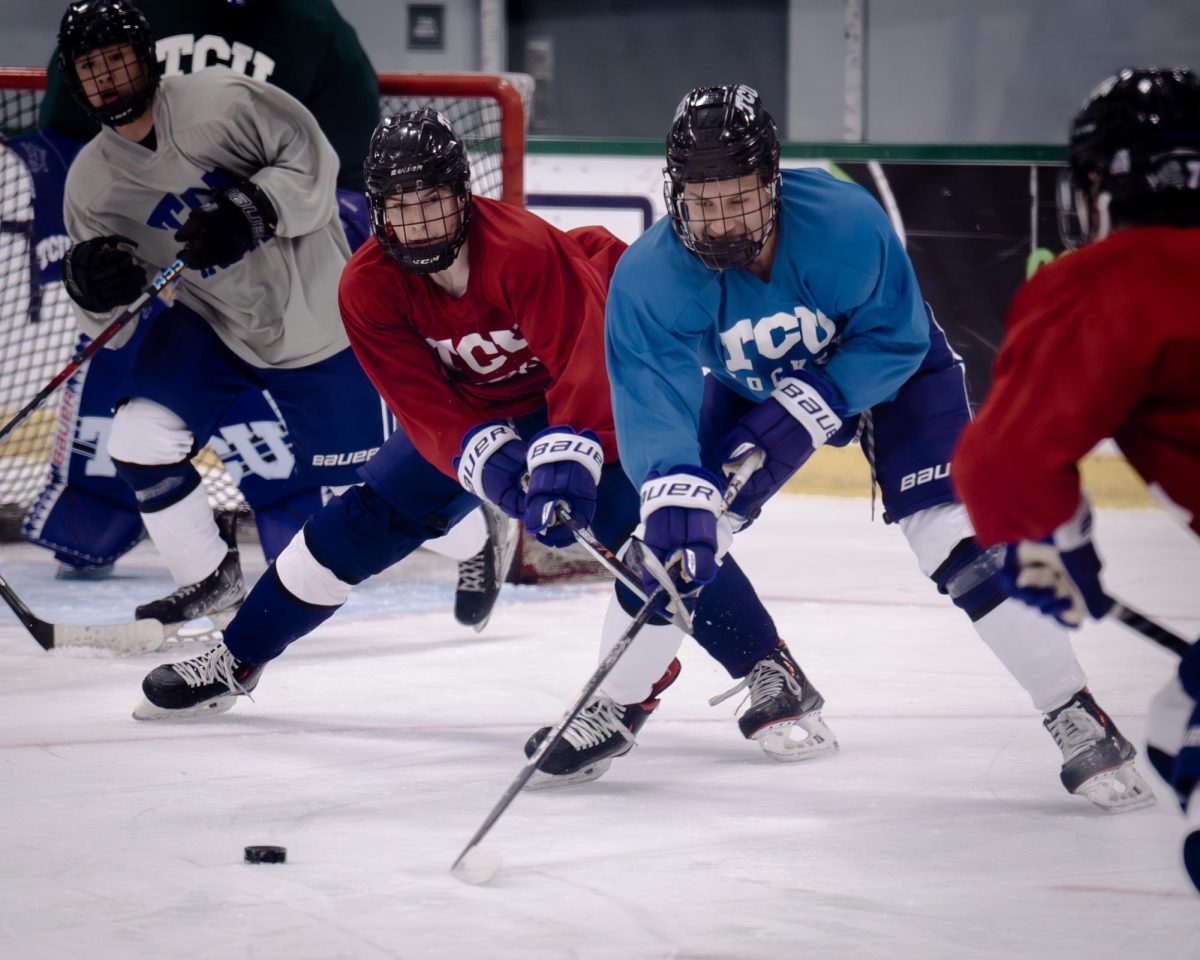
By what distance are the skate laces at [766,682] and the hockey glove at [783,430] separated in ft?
1.28

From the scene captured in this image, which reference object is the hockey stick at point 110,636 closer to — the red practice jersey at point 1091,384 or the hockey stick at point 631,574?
the hockey stick at point 631,574

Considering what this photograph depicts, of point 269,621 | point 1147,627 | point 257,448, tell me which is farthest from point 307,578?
point 1147,627

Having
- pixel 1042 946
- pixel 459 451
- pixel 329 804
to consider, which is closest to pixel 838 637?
pixel 459 451

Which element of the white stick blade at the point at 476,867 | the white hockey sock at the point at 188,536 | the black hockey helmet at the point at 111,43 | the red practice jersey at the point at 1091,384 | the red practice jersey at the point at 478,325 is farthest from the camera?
the white hockey sock at the point at 188,536

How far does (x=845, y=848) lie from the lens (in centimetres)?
190

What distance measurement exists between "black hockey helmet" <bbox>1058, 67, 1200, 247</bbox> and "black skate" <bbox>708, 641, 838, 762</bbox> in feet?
3.52

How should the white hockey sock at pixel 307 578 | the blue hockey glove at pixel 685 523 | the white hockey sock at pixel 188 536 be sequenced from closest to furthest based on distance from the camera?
1. the blue hockey glove at pixel 685 523
2. the white hockey sock at pixel 307 578
3. the white hockey sock at pixel 188 536

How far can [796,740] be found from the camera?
2.35 meters

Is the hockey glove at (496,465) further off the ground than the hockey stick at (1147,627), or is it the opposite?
the hockey stick at (1147,627)

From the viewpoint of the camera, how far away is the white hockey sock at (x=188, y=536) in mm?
3154

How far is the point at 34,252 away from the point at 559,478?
2.61 meters

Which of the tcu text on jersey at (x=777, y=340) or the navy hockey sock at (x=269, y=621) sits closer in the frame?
the tcu text on jersey at (x=777, y=340)

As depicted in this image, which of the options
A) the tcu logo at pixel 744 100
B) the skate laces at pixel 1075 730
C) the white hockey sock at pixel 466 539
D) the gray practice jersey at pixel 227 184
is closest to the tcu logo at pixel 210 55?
the gray practice jersey at pixel 227 184

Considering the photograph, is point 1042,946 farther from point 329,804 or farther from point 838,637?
point 838,637
